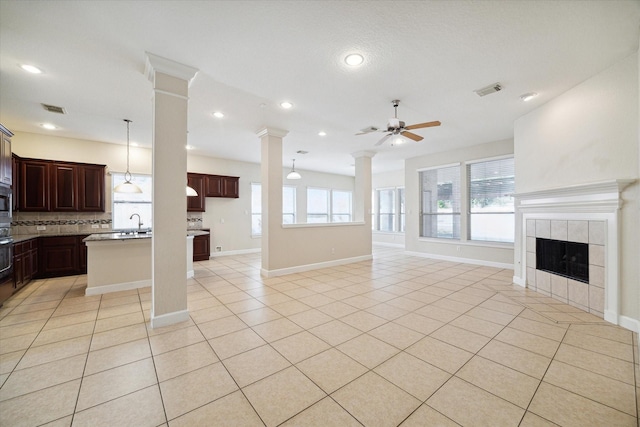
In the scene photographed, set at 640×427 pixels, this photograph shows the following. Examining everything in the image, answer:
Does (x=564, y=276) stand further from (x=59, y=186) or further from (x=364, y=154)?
(x=59, y=186)

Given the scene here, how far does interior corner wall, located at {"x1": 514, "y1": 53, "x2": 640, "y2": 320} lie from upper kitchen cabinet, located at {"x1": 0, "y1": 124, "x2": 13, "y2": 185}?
24.9ft

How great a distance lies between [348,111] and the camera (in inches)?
164

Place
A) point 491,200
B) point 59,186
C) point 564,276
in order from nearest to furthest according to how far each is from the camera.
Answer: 1. point 564,276
2. point 59,186
3. point 491,200

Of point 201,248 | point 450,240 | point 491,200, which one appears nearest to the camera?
point 491,200

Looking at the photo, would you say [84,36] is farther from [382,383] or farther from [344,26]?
[382,383]

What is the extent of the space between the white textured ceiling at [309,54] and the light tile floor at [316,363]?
115 inches

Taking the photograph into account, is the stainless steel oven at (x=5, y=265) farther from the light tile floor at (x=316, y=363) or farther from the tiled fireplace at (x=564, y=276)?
the tiled fireplace at (x=564, y=276)

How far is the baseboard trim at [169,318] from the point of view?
2.79 metres

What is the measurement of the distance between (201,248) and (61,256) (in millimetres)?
2640

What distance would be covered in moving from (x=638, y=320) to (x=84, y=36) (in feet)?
20.4

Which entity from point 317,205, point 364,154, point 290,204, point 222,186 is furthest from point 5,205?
point 317,205

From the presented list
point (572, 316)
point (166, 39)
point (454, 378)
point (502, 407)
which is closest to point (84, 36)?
point (166, 39)

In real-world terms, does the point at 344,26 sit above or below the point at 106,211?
above

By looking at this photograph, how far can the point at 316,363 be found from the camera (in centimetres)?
214
